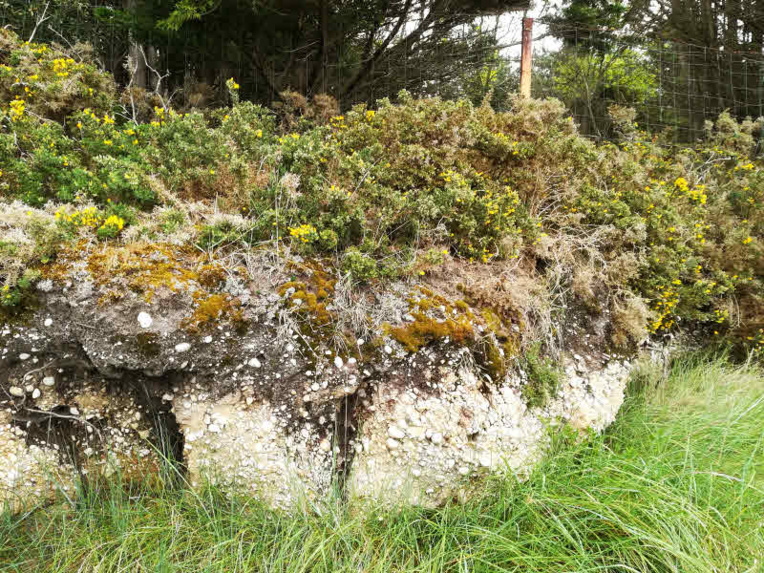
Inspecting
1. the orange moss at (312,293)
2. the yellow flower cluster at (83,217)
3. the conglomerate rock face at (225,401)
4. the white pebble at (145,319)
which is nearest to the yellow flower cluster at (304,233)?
the orange moss at (312,293)

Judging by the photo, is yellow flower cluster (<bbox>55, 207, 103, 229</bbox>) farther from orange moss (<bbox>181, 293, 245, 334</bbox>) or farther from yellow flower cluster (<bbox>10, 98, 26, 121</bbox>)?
yellow flower cluster (<bbox>10, 98, 26, 121</bbox>)

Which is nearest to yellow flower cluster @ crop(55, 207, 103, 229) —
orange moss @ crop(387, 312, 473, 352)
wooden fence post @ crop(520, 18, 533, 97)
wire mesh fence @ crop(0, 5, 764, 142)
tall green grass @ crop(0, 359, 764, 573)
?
tall green grass @ crop(0, 359, 764, 573)

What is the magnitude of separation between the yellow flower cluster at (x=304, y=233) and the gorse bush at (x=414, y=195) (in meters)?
0.01

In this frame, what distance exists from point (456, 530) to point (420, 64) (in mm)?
7130

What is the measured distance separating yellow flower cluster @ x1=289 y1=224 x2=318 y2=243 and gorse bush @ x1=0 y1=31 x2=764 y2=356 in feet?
0.04

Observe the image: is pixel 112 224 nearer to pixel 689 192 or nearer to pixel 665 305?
pixel 665 305

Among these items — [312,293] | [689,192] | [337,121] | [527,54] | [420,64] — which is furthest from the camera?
[420,64]

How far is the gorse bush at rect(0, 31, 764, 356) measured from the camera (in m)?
2.85

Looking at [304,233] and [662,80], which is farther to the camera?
[662,80]

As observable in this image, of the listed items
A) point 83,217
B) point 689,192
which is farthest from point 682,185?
point 83,217

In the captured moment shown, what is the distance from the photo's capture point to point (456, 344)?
2615mm

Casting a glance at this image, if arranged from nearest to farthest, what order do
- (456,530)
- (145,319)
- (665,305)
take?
(456,530) < (145,319) < (665,305)

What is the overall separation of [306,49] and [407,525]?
6.33m

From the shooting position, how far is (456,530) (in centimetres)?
206
